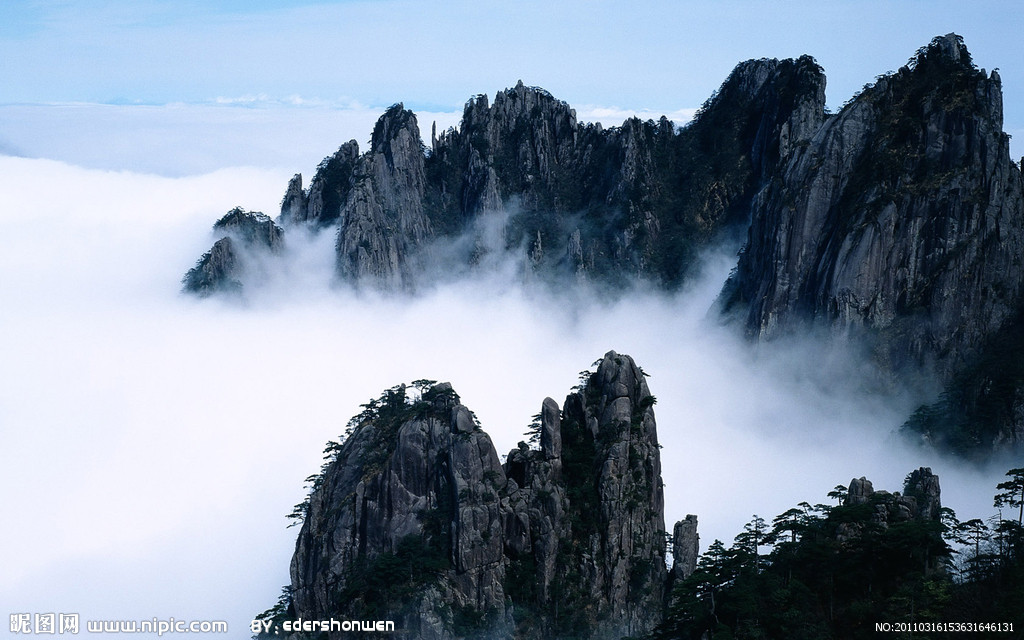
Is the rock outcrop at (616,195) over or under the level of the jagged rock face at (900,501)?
over

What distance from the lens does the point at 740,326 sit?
15300cm

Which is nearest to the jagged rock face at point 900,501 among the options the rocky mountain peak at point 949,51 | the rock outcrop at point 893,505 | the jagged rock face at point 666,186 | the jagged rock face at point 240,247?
the rock outcrop at point 893,505

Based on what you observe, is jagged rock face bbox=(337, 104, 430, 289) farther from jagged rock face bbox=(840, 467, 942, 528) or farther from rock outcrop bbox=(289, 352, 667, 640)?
jagged rock face bbox=(840, 467, 942, 528)

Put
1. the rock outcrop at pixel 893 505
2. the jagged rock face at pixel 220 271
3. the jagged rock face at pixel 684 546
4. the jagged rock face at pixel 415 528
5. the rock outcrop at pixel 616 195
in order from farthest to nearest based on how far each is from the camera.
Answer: the jagged rock face at pixel 220 271, the rock outcrop at pixel 616 195, the jagged rock face at pixel 684 546, the jagged rock face at pixel 415 528, the rock outcrop at pixel 893 505

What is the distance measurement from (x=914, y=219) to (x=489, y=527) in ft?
252

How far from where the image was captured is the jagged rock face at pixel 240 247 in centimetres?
19338

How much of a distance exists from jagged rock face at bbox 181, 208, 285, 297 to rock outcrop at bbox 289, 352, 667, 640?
110141 millimetres

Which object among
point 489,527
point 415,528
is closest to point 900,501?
point 489,527

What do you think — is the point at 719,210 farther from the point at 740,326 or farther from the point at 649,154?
the point at 740,326

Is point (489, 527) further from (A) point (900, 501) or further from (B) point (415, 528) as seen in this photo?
(A) point (900, 501)

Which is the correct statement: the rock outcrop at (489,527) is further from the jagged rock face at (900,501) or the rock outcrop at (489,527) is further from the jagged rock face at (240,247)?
the jagged rock face at (240,247)

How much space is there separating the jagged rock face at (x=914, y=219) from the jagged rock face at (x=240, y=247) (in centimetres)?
9859

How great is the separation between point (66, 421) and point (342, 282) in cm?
5907

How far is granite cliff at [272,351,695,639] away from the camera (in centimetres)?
8188
